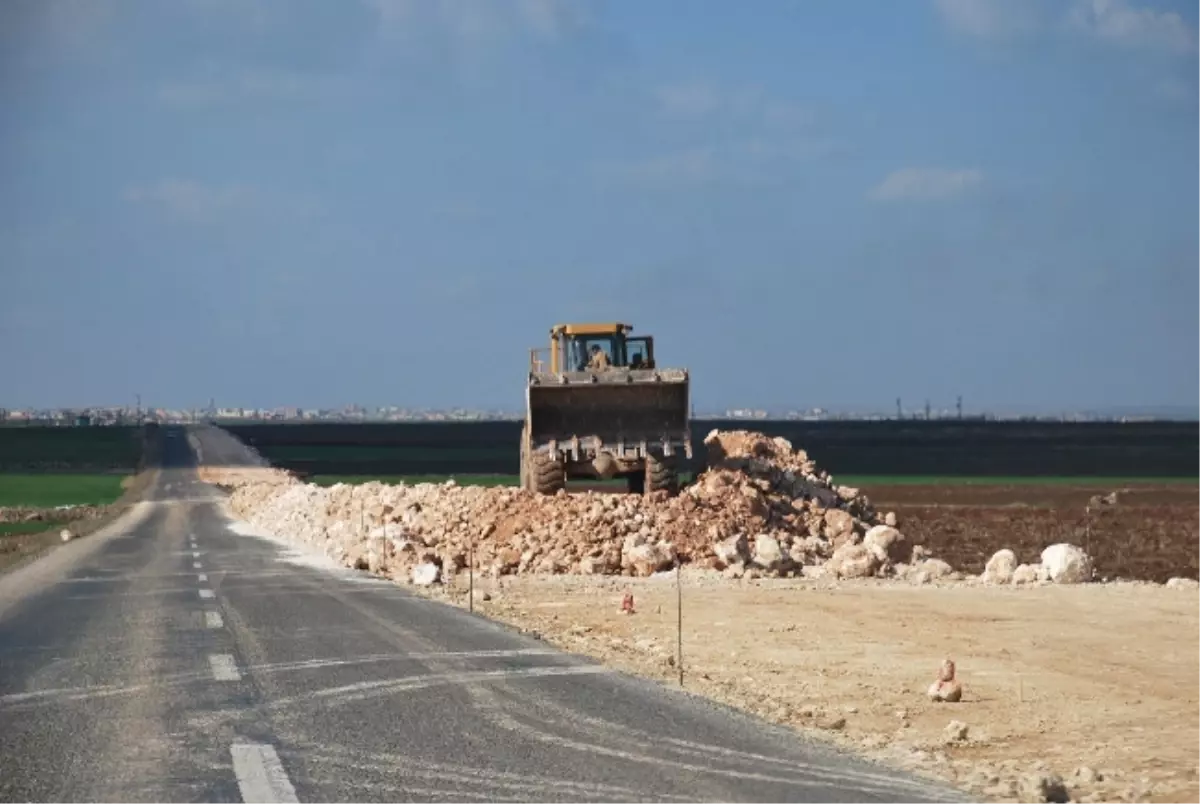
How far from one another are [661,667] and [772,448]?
22541 mm

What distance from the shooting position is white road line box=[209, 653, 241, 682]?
45.9 feet

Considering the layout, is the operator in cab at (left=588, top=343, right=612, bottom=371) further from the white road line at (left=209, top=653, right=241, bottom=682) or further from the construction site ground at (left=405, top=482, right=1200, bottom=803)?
the white road line at (left=209, top=653, right=241, bottom=682)

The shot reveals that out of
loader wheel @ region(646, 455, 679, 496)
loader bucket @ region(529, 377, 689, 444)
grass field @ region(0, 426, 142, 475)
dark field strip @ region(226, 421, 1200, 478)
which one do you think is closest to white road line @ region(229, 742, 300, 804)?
loader wheel @ region(646, 455, 679, 496)

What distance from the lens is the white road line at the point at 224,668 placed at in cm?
1400

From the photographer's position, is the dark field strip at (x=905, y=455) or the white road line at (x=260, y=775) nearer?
the white road line at (x=260, y=775)

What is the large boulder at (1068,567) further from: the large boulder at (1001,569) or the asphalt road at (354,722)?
the asphalt road at (354,722)

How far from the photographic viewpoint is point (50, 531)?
48125mm

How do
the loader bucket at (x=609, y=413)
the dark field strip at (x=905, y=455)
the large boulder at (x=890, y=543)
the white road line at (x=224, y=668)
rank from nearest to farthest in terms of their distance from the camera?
the white road line at (x=224, y=668)
the large boulder at (x=890, y=543)
the loader bucket at (x=609, y=413)
the dark field strip at (x=905, y=455)

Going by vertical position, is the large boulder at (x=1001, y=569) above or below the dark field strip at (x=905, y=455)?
below

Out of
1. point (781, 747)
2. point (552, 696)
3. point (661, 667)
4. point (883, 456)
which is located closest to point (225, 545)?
point (661, 667)

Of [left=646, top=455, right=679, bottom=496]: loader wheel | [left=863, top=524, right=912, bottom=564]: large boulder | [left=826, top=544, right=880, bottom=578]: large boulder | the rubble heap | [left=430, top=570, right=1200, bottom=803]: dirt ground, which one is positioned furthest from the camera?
[left=646, top=455, right=679, bottom=496]: loader wheel

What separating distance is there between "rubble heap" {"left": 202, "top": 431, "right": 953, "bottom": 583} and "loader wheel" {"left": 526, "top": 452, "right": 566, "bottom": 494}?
0.40 meters

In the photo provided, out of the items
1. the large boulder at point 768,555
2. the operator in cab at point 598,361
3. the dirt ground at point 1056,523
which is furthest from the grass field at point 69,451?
the large boulder at point 768,555

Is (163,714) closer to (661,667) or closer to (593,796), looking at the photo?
(593,796)
